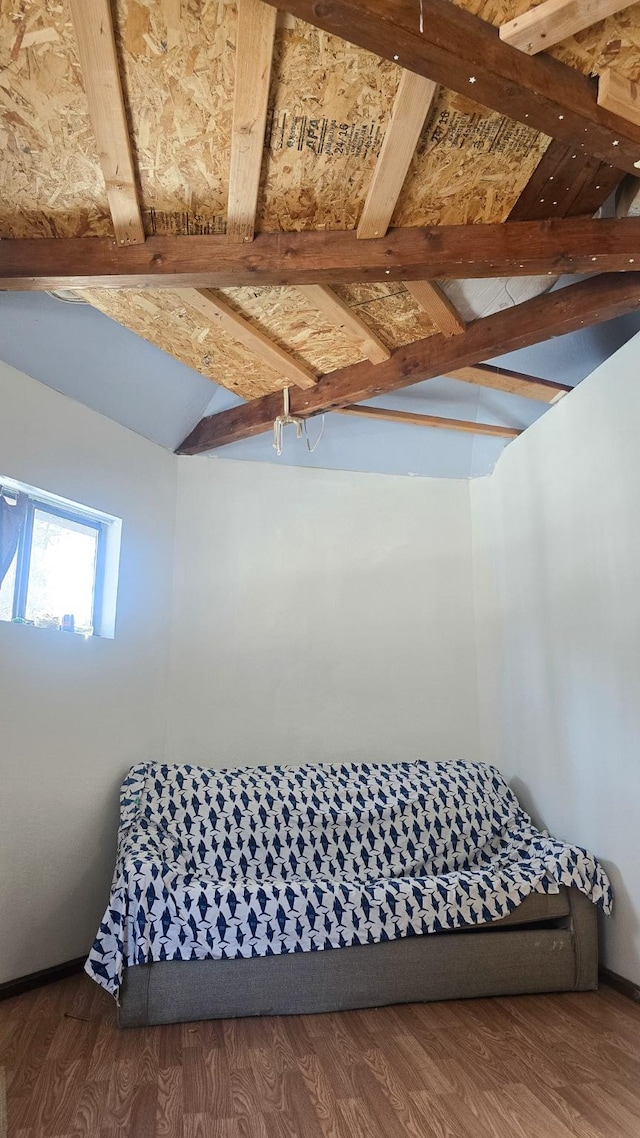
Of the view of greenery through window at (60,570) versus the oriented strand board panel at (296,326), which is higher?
the oriented strand board panel at (296,326)

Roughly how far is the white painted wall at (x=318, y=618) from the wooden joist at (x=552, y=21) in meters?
2.91

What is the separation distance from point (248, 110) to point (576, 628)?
2.50m

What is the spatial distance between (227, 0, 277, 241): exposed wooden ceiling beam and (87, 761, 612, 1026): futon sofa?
7.92 feet

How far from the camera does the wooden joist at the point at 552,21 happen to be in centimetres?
178

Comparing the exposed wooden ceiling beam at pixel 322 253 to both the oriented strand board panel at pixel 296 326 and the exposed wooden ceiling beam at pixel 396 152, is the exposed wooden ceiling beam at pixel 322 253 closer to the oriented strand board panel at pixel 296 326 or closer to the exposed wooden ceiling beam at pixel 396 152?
the exposed wooden ceiling beam at pixel 396 152

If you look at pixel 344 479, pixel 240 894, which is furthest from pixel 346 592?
pixel 240 894

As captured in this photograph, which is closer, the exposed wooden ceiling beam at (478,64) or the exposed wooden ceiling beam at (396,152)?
the exposed wooden ceiling beam at (478,64)

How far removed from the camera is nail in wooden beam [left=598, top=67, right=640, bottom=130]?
2016 mm

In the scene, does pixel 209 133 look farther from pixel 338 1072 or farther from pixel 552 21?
pixel 338 1072

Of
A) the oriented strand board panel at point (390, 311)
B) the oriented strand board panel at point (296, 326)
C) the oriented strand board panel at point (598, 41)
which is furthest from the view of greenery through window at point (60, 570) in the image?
the oriented strand board panel at point (598, 41)

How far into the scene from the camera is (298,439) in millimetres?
4484

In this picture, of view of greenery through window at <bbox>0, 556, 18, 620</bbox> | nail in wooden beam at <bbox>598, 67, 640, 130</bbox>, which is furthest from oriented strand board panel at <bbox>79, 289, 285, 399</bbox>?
nail in wooden beam at <bbox>598, 67, 640, 130</bbox>

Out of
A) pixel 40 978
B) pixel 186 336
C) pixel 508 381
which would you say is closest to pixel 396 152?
pixel 186 336

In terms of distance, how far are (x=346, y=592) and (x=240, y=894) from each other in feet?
6.46
